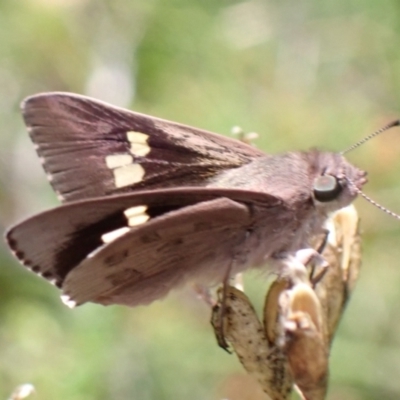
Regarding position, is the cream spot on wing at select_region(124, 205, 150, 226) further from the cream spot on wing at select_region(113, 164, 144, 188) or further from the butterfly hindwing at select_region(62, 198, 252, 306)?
the cream spot on wing at select_region(113, 164, 144, 188)

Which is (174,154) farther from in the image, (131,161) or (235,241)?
(235,241)

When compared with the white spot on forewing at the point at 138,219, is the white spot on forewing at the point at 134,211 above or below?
above

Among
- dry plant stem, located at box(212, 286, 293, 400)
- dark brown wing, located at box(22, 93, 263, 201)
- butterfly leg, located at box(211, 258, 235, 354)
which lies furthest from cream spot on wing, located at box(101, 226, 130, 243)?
dry plant stem, located at box(212, 286, 293, 400)

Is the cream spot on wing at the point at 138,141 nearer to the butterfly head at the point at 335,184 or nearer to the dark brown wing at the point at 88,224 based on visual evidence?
the dark brown wing at the point at 88,224

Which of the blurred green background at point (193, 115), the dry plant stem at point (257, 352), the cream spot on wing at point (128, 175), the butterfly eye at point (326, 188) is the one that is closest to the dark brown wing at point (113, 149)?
the cream spot on wing at point (128, 175)

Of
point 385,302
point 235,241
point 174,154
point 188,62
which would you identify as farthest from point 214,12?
point 235,241

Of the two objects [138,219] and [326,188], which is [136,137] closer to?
[138,219]
